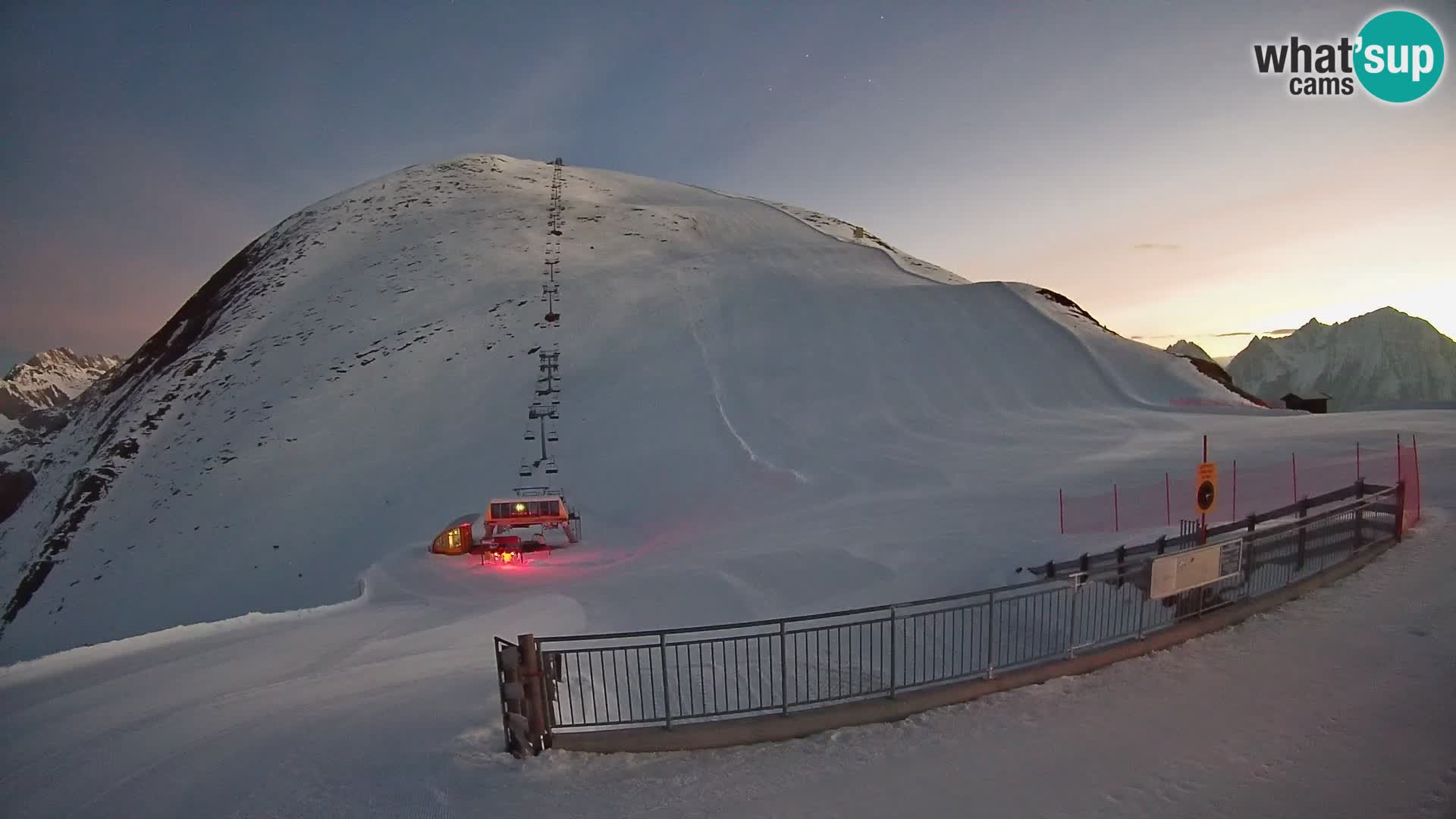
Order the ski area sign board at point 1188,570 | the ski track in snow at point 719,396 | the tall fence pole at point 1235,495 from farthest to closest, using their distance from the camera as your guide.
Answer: the ski track in snow at point 719,396, the tall fence pole at point 1235,495, the ski area sign board at point 1188,570

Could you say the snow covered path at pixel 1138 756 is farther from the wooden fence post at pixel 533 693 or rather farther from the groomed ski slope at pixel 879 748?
the wooden fence post at pixel 533 693

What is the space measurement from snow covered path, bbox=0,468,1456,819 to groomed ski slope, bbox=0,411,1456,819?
0.09ft

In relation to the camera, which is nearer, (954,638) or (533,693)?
(533,693)

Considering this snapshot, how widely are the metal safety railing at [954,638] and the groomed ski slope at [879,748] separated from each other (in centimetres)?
72

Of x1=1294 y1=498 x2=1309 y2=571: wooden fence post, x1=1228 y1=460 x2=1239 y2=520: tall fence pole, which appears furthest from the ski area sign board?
x1=1228 y1=460 x2=1239 y2=520: tall fence pole

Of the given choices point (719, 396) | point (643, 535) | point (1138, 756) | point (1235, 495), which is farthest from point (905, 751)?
point (719, 396)

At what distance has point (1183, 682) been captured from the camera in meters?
8.05

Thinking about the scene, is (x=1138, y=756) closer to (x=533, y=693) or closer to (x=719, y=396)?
(x=533, y=693)

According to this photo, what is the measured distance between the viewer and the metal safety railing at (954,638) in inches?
331

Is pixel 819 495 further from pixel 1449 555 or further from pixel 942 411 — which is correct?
pixel 1449 555

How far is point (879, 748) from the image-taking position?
7.12m

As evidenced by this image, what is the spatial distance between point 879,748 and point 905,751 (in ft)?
0.90

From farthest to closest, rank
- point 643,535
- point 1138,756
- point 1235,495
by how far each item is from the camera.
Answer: point 643,535 → point 1235,495 → point 1138,756

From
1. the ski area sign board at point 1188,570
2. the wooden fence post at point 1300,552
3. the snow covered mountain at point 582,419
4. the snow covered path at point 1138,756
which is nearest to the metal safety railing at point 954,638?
the wooden fence post at point 1300,552
